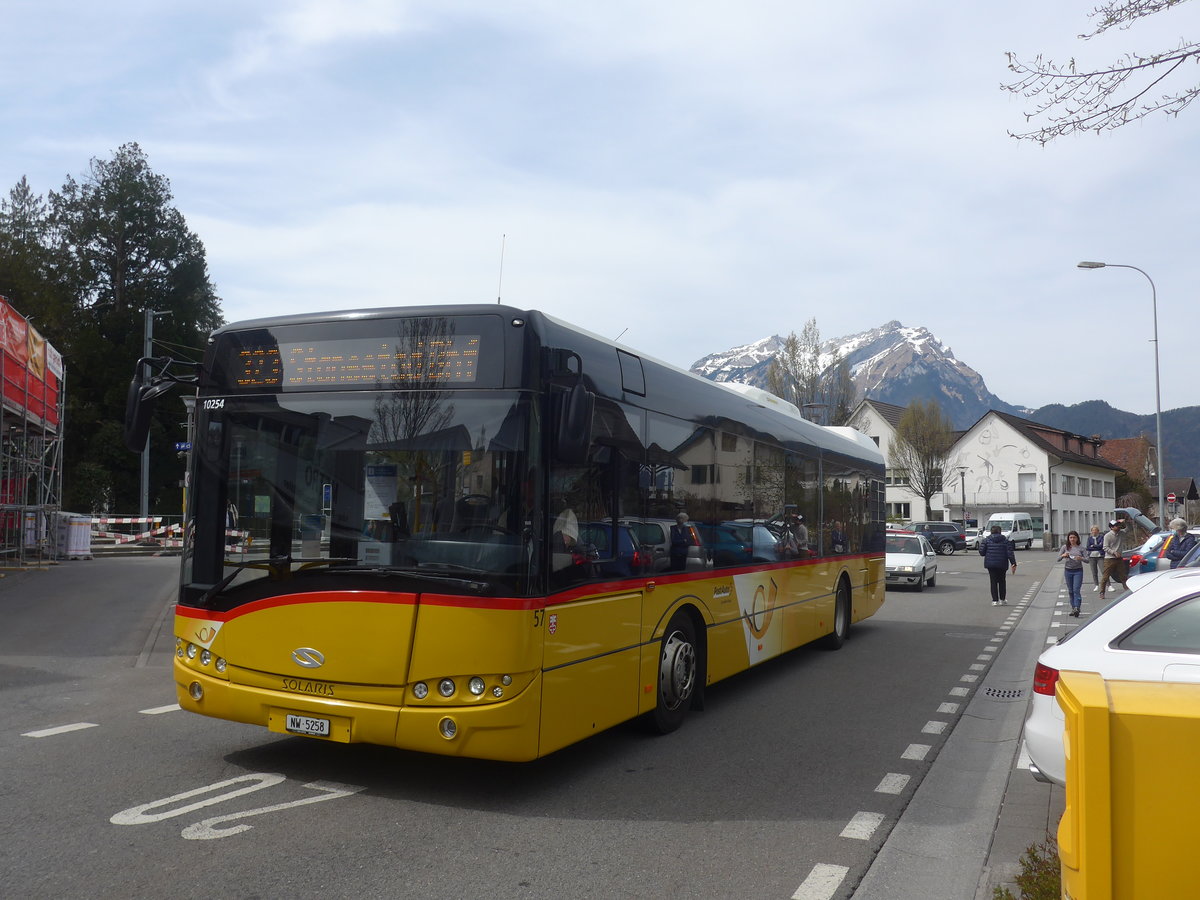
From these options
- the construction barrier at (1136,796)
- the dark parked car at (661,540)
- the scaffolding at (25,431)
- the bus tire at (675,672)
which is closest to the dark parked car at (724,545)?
the dark parked car at (661,540)

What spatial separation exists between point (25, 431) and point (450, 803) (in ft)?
77.3

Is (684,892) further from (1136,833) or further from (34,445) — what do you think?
(34,445)

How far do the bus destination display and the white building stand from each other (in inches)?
2756

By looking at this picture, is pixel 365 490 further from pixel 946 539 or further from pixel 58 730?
pixel 946 539

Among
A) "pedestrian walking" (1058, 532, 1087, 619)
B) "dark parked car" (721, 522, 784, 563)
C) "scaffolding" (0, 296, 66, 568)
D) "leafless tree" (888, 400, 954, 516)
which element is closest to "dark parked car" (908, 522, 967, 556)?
"leafless tree" (888, 400, 954, 516)

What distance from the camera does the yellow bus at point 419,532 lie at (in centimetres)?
574

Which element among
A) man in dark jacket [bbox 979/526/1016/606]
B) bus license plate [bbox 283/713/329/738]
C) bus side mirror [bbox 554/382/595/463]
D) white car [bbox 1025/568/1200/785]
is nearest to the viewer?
white car [bbox 1025/568/1200/785]

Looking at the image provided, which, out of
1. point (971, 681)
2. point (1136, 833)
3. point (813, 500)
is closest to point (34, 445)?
point (813, 500)

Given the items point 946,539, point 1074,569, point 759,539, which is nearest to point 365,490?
point 759,539

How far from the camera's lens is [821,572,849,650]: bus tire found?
1317 cm

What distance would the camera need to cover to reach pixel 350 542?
6.03m

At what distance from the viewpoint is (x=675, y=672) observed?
A: 7.88 m

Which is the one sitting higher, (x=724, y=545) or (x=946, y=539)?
(x=724, y=545)

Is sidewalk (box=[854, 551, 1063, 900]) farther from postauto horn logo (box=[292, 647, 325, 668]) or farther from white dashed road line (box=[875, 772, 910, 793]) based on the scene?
postauto horn logo (box=[292, 647, 325, 668])
